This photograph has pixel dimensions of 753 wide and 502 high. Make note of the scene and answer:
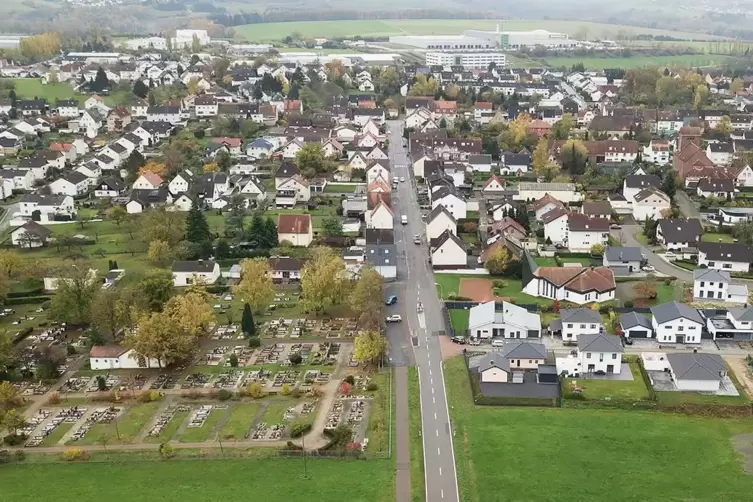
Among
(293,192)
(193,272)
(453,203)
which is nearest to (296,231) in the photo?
(193,272)

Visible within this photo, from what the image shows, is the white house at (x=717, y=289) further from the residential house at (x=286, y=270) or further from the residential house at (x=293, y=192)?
the residential house at (x=293, y=192)

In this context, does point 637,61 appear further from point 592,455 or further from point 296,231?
point 592,455

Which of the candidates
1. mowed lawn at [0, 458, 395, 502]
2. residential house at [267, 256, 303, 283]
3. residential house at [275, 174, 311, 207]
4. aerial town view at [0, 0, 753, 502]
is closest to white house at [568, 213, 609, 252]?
aerial town view at [0, 0, 753, 502]

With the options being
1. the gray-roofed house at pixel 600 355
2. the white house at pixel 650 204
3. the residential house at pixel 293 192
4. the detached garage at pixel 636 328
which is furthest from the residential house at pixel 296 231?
the white house at pixel 650 204

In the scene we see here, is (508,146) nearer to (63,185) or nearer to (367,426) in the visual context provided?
(63,185)

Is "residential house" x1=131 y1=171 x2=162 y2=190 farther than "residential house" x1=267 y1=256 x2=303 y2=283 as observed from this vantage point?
Yes

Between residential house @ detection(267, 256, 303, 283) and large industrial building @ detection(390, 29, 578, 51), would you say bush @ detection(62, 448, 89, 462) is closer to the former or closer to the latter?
residential house @ detection(267, 256, 303, 283)
